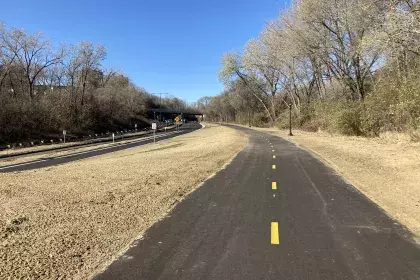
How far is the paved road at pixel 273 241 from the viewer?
16.8ft

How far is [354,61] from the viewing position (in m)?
31.5

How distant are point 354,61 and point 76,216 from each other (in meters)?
29.3

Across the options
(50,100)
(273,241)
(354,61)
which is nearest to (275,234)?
(273,241)

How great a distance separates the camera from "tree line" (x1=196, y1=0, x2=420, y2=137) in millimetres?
17359

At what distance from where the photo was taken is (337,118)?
107ft

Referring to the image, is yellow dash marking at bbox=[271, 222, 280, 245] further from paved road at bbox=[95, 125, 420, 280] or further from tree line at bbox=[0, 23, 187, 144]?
tree line at bbox=[0, 23, 187, 144]

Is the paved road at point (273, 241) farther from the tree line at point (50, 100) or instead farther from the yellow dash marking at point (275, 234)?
the tree line at point (50, 100)

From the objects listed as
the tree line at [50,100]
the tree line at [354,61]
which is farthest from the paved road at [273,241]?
the tree line at [50,100]

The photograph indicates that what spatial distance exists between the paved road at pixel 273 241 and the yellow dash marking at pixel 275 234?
18 millimetres

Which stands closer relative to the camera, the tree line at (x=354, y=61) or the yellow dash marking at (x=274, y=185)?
the yellow dash marking at (x=274, y=185)

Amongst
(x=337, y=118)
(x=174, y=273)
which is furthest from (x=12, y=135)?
(x=174, y=273)

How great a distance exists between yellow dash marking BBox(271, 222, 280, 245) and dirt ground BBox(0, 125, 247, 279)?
237cm

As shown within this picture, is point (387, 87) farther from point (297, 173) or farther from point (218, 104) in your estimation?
point (218, 104)

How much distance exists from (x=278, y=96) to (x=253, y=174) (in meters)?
68.2
